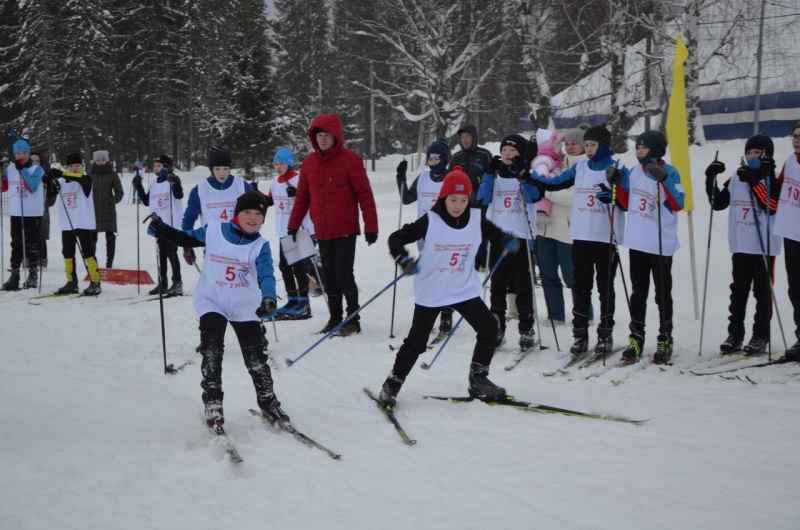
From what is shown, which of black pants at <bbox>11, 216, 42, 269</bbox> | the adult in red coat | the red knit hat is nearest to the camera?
the red knit hat

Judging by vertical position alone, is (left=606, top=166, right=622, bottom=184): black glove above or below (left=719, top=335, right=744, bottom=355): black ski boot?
above

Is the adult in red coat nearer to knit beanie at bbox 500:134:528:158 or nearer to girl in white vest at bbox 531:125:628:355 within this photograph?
knit beanie at bbox 500:134:528:158

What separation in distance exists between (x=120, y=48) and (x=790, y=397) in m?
37.9

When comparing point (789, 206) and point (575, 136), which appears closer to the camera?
point (789, 206)

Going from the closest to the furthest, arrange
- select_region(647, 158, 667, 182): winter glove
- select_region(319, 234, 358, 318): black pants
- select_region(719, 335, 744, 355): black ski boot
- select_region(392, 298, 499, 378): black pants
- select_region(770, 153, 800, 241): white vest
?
select_region(392, 298, 499, 378): black pants
select_region(647, 158, 667, 182): winter glove
select_region(770, 153, 800, 241): white vest
select_region(719, 335, 744, 355): black ski boot
select_region(319, 234, 358, 318): black pants

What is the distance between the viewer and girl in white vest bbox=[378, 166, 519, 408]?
14.5 ft

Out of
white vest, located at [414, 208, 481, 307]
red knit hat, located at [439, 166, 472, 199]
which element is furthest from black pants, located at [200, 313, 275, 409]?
red knit hat, located at [439, 166, 472, 199]

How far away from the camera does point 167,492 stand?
10.5 feet

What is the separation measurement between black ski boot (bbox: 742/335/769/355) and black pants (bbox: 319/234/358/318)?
11.9 ft

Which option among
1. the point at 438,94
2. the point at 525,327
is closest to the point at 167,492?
the point at 525,327

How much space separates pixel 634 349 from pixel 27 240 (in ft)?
27.2

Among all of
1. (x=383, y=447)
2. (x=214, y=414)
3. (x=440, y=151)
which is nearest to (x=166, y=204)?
(x=440, y=151)

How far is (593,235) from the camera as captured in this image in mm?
5758

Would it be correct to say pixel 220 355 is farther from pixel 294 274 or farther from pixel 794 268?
pixel 794 268
